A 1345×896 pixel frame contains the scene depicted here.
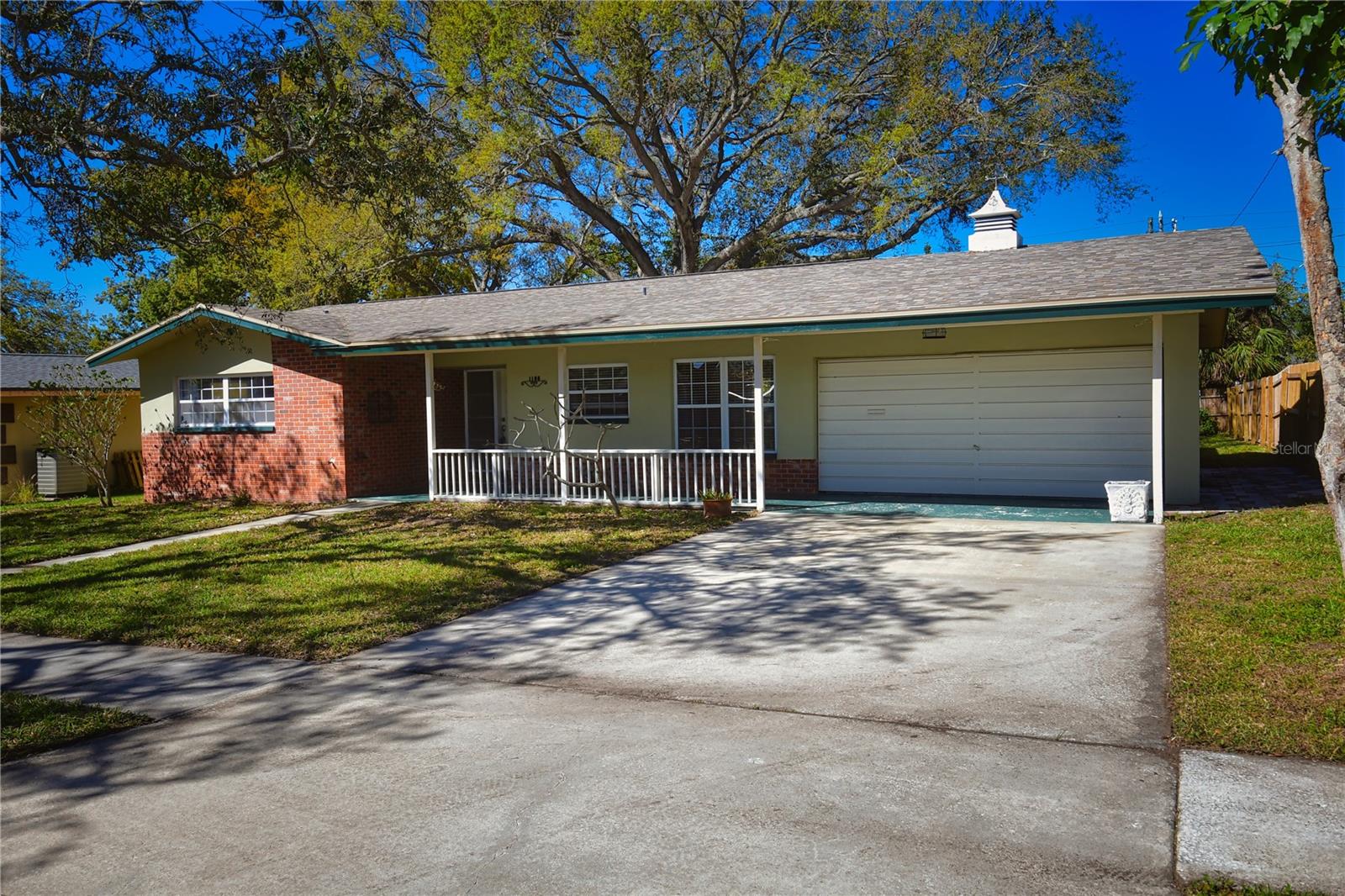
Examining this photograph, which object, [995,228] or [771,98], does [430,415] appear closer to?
[995,228]

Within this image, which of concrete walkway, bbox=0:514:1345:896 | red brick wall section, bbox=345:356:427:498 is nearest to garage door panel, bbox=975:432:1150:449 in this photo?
concrete walkway, bbox=0:514:1345:896

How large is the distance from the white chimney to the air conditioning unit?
64.7 ft

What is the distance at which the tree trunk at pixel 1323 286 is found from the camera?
616 cm

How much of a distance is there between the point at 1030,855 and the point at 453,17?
2562 centimetres

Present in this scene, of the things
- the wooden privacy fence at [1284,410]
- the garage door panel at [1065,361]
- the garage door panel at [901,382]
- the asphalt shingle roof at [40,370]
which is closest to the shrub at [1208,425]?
the wooden privacy fence at [1284,410]

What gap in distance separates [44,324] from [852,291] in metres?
44.0

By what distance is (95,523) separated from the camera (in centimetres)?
1580

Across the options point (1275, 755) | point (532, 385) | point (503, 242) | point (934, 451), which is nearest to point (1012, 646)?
point (1275, 755)

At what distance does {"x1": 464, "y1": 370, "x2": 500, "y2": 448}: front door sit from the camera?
60.8 ft

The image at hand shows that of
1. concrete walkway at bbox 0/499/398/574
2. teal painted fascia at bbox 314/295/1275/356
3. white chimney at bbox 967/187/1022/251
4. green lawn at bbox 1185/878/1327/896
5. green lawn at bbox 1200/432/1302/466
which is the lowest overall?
green lawn at bbox 1185/878/1327/896

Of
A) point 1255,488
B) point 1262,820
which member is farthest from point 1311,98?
point 1255,488

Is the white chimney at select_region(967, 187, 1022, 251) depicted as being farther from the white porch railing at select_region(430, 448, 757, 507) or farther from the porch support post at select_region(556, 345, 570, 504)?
the porch support post at select_region(556, 345, 570, 504)

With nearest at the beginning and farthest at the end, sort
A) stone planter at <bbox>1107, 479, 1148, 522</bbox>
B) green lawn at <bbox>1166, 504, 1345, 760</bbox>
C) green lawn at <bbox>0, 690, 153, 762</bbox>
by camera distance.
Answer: green lawn at <bbox>1166, 504, 1345, 760</bbox>
green lawn at <bbox>0, 690, 153, 762</bbox>
stone planter at <bbox>1107, 479, 1148, 522</bbox>

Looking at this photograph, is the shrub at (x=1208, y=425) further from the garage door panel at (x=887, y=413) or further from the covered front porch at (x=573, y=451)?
the covered front porch at (x=573, y=451)
